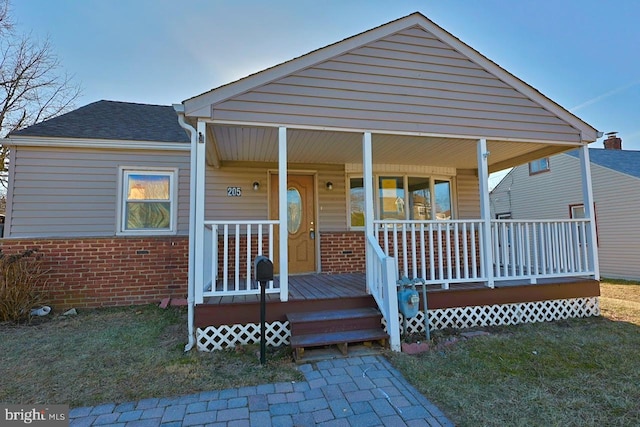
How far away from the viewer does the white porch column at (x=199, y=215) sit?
3.58m

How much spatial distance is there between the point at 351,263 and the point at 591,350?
3.86m

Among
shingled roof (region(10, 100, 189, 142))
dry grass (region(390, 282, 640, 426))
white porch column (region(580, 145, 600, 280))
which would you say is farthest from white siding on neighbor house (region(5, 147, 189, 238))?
white porch column (region(580, 145, 600, 280))

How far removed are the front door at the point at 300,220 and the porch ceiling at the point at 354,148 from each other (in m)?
0.51

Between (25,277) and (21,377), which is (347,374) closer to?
(21,377)

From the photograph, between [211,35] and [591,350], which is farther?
[211,35]

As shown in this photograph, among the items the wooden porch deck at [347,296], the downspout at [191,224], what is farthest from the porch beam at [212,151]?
the wooden porch deck at [347,296]

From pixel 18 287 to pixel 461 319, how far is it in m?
6.75

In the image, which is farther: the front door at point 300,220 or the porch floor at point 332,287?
the front door at point 300,220

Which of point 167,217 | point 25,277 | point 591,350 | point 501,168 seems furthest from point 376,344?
point 25,277

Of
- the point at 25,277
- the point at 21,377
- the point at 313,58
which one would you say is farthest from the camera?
the point at 25,277

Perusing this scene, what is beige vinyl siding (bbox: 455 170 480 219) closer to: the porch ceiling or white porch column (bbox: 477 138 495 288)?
the porch ceiling

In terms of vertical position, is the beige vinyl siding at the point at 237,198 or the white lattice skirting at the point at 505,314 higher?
the beige vinyl siding at the point at 237,198

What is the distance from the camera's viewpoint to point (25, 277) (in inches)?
193

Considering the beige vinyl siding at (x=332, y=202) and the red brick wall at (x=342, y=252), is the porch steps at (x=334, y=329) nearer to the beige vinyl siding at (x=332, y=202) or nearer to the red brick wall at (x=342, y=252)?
the red brick wall at (x=342, y=252)
